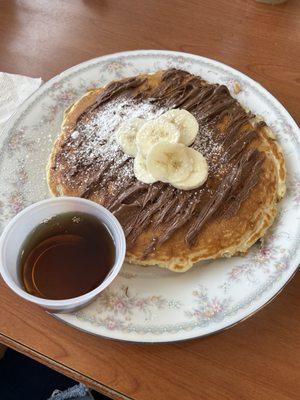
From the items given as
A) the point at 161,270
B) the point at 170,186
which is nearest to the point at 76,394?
the point at 161,270

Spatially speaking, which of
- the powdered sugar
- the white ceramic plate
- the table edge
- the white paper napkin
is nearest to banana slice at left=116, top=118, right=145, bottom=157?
the powdered sugar

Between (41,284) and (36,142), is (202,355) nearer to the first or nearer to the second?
(41,284)

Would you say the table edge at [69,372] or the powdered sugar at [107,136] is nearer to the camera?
the table edge at [69,372]

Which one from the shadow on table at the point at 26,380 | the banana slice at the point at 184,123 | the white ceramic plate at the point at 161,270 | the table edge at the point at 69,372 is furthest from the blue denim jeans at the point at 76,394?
the banana slice at the point at 184,123

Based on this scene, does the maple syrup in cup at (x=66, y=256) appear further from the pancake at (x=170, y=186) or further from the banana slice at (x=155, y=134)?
the banana slice at (x=155, y=134)

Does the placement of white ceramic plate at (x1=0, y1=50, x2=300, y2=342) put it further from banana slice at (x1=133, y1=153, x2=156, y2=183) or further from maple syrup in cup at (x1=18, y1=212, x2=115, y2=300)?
banana slice at (x1=133, y1=153, x2=156, y2=183)
